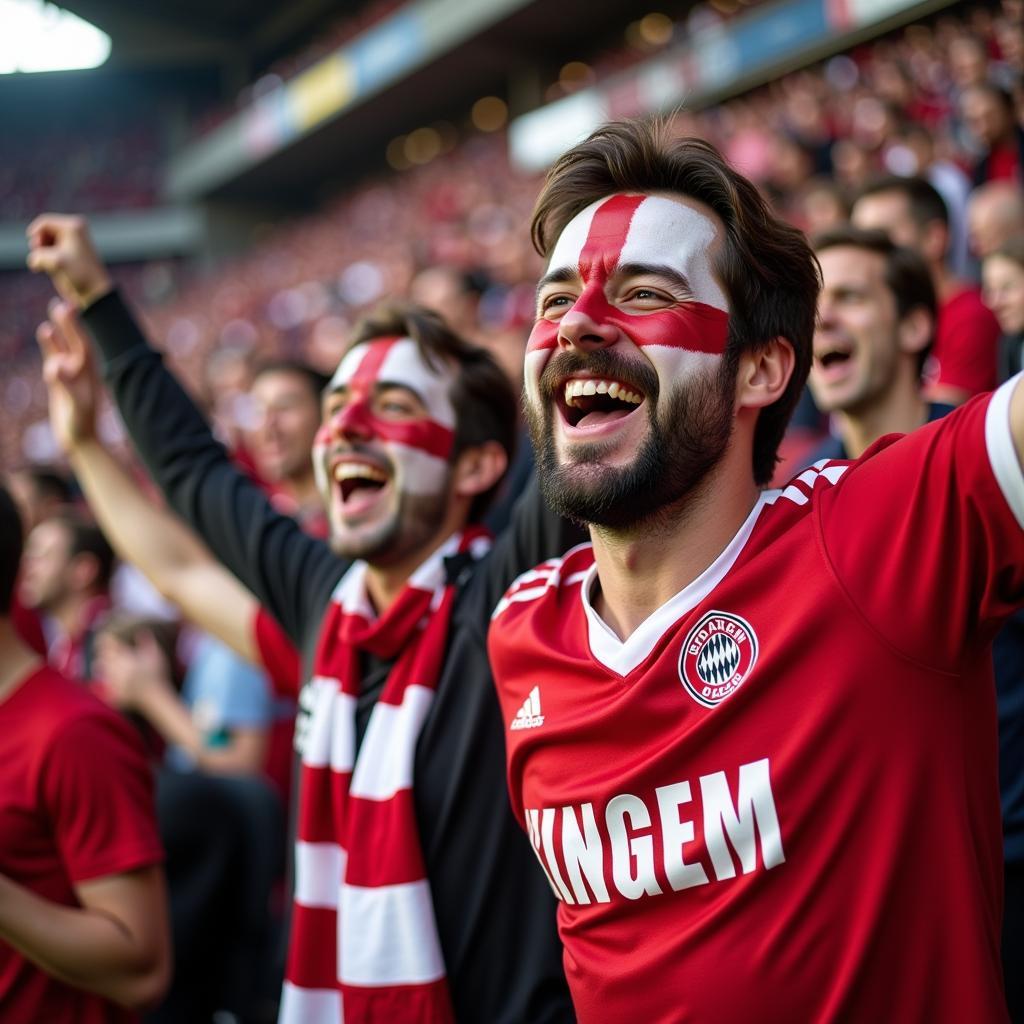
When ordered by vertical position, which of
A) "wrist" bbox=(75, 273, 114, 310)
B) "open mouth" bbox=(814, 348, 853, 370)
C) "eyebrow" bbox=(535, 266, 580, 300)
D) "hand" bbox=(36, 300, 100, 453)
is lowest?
→ "open mouth" bbox=(814, 348, 853, 370)

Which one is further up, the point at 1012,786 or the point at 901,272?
the point at 901,272

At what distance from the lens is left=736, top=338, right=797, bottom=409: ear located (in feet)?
5.44

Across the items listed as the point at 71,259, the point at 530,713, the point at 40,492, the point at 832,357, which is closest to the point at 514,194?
the point at 40,492

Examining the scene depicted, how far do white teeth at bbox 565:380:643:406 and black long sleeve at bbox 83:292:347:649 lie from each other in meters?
1.00

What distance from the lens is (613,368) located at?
1.58m

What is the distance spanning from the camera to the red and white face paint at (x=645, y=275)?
1.59 metres

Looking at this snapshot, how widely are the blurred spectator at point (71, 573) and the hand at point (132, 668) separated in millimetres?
763

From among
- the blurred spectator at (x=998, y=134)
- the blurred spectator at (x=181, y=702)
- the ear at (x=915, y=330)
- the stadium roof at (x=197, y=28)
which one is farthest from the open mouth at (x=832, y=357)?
the stadium roof at (x=197, y=28)

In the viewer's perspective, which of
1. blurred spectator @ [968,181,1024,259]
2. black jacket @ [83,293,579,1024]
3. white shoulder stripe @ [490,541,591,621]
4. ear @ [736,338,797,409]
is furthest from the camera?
blurred spectator @ [968,181,1024,259]

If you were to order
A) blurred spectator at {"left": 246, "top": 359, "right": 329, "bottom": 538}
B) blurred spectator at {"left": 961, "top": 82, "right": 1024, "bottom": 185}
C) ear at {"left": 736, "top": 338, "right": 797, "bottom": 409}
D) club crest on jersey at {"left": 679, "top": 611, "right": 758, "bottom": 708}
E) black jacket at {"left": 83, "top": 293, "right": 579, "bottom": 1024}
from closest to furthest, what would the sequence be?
club crest on jersey at {"left": 679, "top": 611, "right": 758, "bottom": 708} → ear at {"left": 736, "top": 338, "right": 797, "bottom": 409} → black jacket at {"left": 83, "top": 293, "right": 579, "bottom": 1024} → blurred spectator at {"left": 246, "top": 359, "right": 329, "bottom": 538} → blurred spectator at {"left": 961, "top": 82, "right": 1024, "bottom": 185}

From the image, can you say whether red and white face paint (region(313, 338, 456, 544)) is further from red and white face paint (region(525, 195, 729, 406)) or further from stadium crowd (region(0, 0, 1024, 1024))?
red and white face paint (region(525, 195, 729, 406))

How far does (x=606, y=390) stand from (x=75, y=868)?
1305mm

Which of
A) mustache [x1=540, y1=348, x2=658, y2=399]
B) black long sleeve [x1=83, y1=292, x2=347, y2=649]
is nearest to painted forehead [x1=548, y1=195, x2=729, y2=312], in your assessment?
mustache [x1=540, y1=348, x2=658, y2=399]

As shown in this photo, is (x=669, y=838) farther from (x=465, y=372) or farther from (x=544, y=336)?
(x=465, y=372)
